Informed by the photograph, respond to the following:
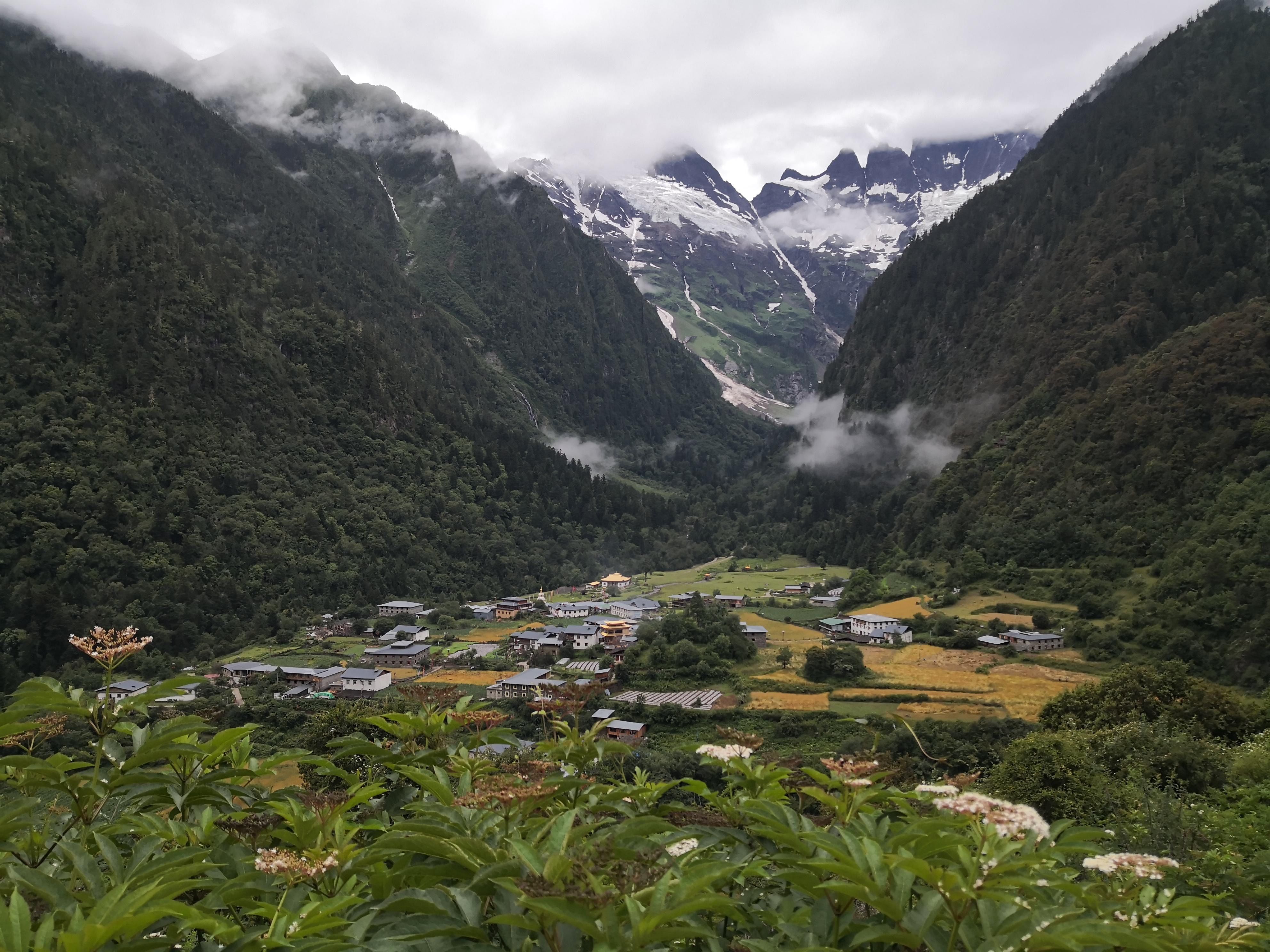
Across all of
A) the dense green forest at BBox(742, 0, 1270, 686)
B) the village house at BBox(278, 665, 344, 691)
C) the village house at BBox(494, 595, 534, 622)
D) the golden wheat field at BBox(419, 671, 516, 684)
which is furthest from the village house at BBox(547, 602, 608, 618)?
the dense green forest at BBox(742, 0, 1270, 686)

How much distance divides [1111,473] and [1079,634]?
813 inches

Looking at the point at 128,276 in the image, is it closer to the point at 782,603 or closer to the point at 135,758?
the point at 782,603

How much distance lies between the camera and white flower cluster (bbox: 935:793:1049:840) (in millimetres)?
3057

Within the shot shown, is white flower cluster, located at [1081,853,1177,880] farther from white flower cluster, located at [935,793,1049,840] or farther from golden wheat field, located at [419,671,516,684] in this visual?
golden wheat field, located at [419,671,516,684]

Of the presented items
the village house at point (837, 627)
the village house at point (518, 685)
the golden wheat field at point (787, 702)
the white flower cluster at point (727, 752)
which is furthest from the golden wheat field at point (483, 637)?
the white flower cluster at point (727, 752)

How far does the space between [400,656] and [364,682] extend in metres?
7.63

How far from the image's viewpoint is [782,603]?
72562 millimetres

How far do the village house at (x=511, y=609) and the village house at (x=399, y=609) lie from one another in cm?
739

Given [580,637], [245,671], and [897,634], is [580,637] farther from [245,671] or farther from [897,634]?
[245,671]

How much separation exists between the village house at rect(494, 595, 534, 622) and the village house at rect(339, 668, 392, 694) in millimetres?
24066

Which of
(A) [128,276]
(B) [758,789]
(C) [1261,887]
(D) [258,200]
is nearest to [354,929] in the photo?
(B) [758,789]

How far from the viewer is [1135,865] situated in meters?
3.34

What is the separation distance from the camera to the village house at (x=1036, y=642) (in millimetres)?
45625

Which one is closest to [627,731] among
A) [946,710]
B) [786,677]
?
[786,677]
